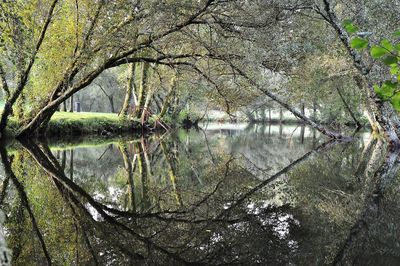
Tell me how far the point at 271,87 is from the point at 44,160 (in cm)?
1227

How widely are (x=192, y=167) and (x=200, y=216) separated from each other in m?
6.47

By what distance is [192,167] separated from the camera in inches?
482

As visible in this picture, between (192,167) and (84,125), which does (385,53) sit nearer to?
(192,167)

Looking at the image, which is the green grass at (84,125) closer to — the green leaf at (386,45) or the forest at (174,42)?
the forest at (174,42)

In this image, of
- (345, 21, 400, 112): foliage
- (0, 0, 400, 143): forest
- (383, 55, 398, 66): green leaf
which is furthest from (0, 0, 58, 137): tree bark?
(383, 55, 398, 66): green leaf

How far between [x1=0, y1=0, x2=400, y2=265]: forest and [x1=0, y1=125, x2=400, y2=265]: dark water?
27mm

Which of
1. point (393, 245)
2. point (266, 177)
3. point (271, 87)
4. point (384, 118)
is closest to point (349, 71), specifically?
point (271, 87)

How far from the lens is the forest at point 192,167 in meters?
4.27

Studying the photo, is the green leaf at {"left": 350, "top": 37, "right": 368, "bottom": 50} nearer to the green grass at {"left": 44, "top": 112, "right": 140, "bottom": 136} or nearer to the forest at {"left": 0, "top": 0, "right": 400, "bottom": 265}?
the forest at {"left": 0, "top": 0, "right": 400, "bottom": 265}

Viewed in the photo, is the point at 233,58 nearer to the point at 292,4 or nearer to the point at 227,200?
the point at 292,4

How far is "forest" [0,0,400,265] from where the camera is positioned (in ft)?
14.0

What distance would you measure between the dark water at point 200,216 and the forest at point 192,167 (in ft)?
0.09

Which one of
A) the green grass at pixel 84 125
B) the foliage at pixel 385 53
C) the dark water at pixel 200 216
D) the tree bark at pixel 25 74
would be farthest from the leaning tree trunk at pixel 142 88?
the foliage at pixel 385 53

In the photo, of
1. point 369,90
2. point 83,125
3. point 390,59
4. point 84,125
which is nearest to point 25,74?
point 83,125
